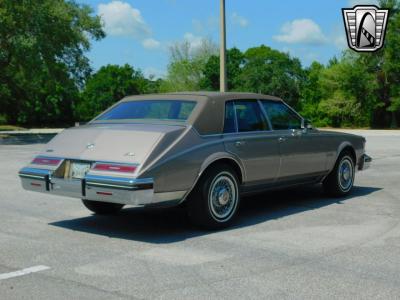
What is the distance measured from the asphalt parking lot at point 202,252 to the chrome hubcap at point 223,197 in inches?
8.8

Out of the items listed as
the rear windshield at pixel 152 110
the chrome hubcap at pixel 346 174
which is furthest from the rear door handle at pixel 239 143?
the chrome hubcap at pixel 346 174

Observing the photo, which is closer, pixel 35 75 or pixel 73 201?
pixel 73 201

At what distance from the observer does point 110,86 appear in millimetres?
84188

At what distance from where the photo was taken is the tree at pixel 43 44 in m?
27.8

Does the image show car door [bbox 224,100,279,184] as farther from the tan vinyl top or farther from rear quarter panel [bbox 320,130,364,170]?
rear quarter panel [bbox 320,130,364,170]

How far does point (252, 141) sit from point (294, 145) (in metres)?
0.99

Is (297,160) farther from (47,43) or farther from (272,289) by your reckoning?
(47,43)

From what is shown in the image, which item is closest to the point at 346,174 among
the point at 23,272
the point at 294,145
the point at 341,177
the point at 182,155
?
the point at 341,177

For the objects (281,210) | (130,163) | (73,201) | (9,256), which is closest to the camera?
(9,256)

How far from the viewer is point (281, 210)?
317 inches

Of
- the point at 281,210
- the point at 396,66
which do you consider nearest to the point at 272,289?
the point at 281,210

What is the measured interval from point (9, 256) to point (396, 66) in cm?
4598

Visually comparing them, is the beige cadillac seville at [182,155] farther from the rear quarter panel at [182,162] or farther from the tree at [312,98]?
the tree at [312,98]

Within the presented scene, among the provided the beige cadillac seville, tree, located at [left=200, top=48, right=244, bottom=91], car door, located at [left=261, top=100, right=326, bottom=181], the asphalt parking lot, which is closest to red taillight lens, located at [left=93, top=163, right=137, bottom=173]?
the beige cadillac seville
